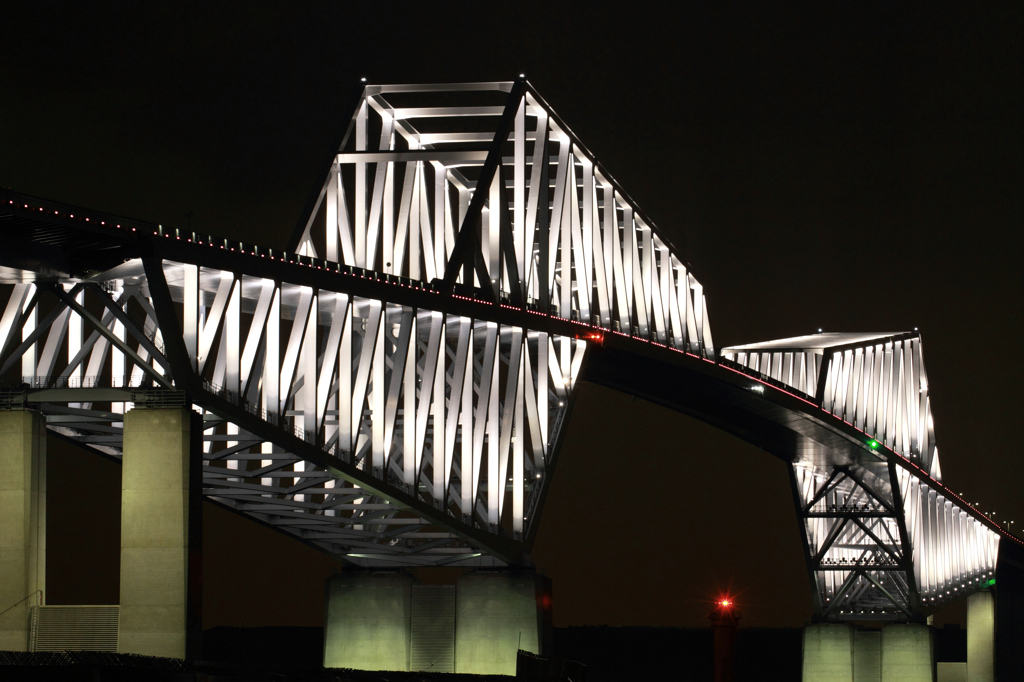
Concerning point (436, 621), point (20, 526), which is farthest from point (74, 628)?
point (436, 621)

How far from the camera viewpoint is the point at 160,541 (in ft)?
153

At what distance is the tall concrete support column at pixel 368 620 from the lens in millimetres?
73938

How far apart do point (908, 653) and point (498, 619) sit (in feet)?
138

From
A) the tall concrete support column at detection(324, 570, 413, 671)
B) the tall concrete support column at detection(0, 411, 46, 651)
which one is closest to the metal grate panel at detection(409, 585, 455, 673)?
the tall concrete support column at detection(324, 570, 413, 671)

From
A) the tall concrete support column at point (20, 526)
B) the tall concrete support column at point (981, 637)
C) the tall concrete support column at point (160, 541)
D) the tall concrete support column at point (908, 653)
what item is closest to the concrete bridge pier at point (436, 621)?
the tall concrete support column at point (160, 541)

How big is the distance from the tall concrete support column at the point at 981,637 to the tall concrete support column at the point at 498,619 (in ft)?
251

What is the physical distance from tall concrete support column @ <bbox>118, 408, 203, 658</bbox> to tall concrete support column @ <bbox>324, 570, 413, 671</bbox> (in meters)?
27.1

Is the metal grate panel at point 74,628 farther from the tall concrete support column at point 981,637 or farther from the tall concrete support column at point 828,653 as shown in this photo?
the tall concrete support column at point 981,637

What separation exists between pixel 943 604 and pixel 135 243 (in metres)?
81.0

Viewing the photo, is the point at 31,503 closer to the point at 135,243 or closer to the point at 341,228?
the point at 135,243

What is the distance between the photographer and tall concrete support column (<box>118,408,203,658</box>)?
153 feet

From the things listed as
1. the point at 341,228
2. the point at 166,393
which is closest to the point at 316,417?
the point at 166,393

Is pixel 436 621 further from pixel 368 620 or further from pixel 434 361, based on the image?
pixel 434 361

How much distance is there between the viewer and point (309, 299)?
54.8m
